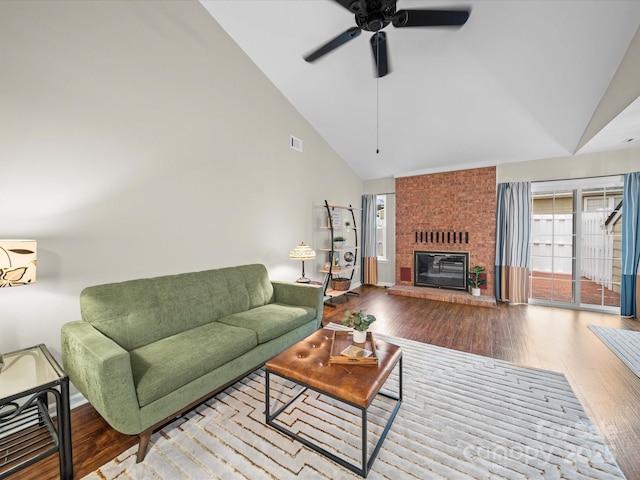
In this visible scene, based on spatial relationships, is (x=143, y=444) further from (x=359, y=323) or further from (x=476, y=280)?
(x=476, y=280)

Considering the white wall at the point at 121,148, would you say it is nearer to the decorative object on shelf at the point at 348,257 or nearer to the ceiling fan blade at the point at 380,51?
the ceiling fan blade at the point at 380,51

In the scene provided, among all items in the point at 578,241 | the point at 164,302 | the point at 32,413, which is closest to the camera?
the point at 32,413

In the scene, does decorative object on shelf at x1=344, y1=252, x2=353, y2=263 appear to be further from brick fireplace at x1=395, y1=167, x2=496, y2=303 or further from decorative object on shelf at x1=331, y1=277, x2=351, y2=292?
brick fireplace at x1=395, y1=167, x2=496, y2=303

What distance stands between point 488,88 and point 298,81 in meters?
2.52

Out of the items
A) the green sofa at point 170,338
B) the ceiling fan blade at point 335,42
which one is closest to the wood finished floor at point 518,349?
the green sofa at point 170,338

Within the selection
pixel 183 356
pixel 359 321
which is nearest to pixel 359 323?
pixel 359 321

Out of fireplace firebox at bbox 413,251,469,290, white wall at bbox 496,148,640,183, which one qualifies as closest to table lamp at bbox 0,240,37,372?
fireplace firebox at bbox 413,251,469,290

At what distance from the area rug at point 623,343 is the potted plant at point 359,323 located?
2631mm

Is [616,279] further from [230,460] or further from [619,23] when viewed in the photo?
[230,460]

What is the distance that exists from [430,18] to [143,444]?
3.49m

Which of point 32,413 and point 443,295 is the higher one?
point 443,295

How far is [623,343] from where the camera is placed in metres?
3.13

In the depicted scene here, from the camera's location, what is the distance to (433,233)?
566cm

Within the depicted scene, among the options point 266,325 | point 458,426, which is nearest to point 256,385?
point 266,325
